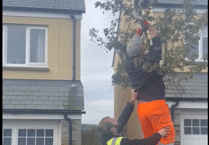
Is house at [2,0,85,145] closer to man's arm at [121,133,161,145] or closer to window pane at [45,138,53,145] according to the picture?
window pane at [45,138,53,145]

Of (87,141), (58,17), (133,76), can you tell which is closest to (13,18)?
(58,17)

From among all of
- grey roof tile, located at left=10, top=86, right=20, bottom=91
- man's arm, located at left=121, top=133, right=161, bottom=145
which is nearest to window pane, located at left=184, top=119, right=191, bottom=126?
man's arm, located at left=121, top=133, right=161, bottom=145

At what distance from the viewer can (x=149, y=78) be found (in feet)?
17.4

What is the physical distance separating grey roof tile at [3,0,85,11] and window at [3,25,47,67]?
1.76ft

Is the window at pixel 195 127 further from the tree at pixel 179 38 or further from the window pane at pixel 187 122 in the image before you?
the tree at pixel 179 38

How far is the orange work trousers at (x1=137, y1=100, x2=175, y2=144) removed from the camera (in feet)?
17.1

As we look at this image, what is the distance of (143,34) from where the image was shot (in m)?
5.66

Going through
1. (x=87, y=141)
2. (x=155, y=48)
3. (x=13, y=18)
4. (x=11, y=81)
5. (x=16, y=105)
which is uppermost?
(x=13, y=18)

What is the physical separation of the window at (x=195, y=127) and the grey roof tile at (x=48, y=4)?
370 cm

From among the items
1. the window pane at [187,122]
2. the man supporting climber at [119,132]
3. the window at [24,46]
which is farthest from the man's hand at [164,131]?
the window at [24,46]

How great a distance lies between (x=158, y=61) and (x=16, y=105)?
3.55 m

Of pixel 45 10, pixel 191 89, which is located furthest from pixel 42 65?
pixel 191 89

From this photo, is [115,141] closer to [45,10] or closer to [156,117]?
[156,117]

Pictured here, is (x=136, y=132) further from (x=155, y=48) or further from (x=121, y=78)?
(x=155, y=48)
